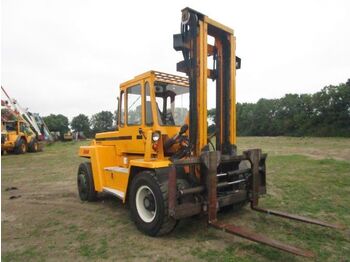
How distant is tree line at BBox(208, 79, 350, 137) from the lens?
44906mm

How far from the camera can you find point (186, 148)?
503 cm

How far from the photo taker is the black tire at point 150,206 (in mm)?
4520

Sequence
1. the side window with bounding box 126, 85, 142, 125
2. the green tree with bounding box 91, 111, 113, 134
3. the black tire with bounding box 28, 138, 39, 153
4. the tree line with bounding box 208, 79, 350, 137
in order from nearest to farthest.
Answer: the side window with bounding box 126, 85, 142, 125 < the green tree with bounding box 91, 111, 113, 134 < the black tire with bounding box 28, 138, 39, 153 < the tree line with bounding box 208, 79, 350, 137

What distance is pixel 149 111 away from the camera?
18.2 feet

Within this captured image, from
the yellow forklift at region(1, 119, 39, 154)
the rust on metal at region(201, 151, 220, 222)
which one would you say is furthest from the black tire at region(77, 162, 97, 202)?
the yellow forklift at region(1, 119, 39, 154)

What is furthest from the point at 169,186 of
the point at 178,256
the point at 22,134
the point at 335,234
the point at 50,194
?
the point at 22,134

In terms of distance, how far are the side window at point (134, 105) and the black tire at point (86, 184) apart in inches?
71.9

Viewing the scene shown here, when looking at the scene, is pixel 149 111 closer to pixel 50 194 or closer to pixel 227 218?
pixel 227 218

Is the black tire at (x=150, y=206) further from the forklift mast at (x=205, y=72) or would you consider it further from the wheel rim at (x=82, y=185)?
the wheel rim at (x=82, y=185)

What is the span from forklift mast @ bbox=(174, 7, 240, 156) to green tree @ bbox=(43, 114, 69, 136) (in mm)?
71586

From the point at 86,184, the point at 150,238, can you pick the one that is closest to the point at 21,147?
the point at 86,184

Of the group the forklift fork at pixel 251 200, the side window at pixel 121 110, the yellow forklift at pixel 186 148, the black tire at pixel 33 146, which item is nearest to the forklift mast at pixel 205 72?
the yellow forklift at pixel 186 148

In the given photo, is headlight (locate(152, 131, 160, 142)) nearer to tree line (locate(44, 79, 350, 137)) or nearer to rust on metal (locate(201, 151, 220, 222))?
rust on metal (locate(201, 151, 220, 222))

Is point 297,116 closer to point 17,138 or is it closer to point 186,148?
point 17,138
